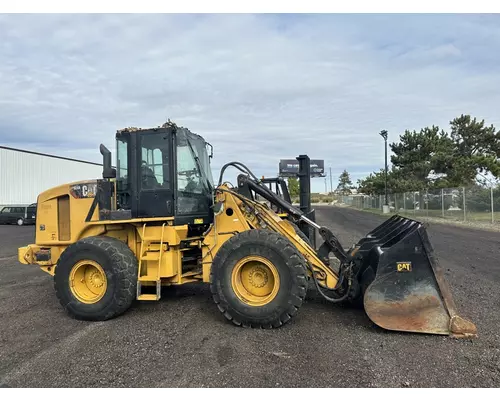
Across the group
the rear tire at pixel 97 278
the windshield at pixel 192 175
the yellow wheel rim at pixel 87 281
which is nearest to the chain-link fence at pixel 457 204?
the windshield at pixel 192 175

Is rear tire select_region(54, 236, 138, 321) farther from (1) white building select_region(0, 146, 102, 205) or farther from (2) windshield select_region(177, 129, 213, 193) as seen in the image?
(1) white building select_region(0, 146, 102, 205)

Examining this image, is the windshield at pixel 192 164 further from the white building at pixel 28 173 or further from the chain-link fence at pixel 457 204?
the white building at pixel 28 173

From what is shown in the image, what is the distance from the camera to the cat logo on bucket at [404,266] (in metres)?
4.62

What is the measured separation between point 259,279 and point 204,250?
0.96 metres

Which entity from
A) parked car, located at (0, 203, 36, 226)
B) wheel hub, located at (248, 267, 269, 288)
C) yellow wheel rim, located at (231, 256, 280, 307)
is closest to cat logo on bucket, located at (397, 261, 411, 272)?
yellow wheel rim, located at (231, 256, 280, 307)

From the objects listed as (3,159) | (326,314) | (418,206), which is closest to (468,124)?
(418,206)

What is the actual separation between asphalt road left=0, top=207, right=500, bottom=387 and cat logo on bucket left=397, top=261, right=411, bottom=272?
724mm

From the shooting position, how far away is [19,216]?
30.2 m

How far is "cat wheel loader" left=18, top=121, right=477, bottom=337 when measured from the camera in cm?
462

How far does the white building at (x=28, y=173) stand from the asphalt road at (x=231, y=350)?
121 ft

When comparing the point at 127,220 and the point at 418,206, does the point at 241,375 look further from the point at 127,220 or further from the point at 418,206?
the point at 418,206

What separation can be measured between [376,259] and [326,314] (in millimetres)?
1080

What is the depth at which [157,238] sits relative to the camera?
575cm

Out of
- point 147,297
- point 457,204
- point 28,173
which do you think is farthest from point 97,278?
point 28,173
